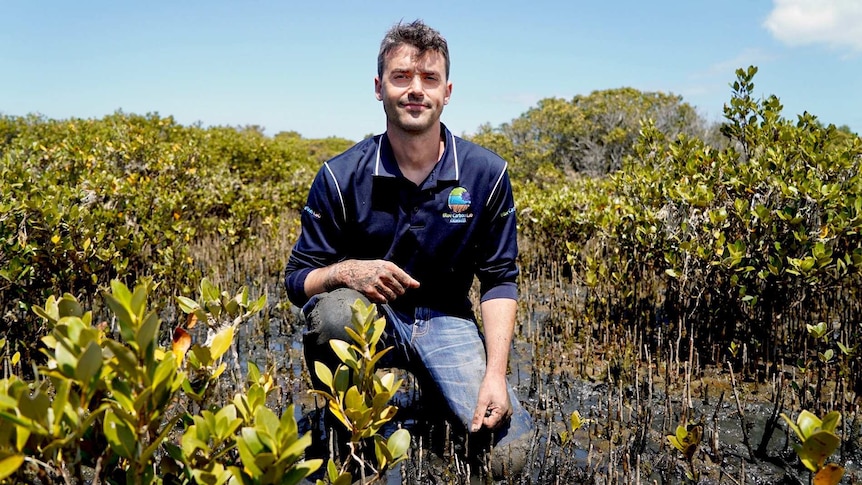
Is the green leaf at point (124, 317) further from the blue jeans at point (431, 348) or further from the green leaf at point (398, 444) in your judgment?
the blue jeans at point (431, 348)

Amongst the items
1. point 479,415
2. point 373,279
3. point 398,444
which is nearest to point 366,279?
point 373,279

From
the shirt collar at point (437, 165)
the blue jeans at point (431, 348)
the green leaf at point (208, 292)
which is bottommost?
the blue jeans at point (431, 348)

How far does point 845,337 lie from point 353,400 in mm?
3118

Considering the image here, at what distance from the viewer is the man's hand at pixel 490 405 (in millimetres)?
2178

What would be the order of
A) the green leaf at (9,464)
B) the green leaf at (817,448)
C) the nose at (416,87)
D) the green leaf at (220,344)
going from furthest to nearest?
the nose at (416,87) → the green leaf at (220,344) → the green leaf at (817,448) → the green leaf at (9,464)

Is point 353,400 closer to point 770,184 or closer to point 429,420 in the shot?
point 429,420

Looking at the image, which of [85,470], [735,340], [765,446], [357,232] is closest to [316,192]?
[357,232]

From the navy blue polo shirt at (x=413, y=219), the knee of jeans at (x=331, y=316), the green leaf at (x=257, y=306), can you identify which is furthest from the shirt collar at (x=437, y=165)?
the green leaf at (x=257, y=306)

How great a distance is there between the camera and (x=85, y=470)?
2.17m

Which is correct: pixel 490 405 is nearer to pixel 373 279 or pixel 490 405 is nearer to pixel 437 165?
pixel 373 279

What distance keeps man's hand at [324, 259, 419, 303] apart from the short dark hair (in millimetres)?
850

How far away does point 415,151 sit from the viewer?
248cm

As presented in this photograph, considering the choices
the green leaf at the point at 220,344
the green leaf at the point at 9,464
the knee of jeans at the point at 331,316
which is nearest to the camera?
the green leaf at the point at 9,464

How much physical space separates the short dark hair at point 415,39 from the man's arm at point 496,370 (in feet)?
3.47
